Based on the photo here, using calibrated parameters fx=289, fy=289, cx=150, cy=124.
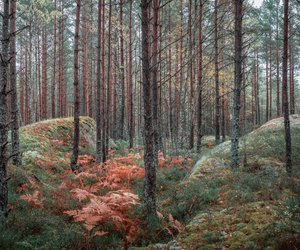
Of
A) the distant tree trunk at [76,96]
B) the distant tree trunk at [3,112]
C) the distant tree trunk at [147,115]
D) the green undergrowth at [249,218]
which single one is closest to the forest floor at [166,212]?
the green undergrowth at [249,218]

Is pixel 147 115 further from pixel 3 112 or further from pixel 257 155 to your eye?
pixel 257 155

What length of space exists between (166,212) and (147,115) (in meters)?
2.55

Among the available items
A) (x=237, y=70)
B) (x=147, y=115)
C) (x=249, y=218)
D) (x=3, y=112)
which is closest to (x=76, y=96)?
(x=3, y=112)

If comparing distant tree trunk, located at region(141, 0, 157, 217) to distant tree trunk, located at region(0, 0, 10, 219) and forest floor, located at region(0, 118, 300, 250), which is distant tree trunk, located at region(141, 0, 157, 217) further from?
distant tree trunk, located at region(0, 0, 10, 219)

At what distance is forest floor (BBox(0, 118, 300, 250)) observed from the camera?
16.0 ft

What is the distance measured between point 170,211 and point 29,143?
31.4 ft

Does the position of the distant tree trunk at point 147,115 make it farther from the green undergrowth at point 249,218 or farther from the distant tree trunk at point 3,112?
the distant tree trunk at point 3,112

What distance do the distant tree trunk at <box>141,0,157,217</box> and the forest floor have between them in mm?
342

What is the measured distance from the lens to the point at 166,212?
7.05 m

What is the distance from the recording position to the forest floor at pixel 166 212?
489cm

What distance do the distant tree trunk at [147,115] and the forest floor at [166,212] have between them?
342 mm

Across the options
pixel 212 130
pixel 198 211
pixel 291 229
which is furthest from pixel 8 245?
pixel 212 130

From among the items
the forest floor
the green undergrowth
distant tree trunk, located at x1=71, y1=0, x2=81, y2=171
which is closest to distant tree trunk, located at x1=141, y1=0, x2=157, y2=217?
the forest floor

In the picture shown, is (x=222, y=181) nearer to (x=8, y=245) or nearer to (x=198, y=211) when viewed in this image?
(x=198, y=211)
